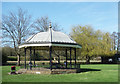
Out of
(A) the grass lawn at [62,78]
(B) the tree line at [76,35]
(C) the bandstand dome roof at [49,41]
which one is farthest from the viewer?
(B) the tree line at [76,35]

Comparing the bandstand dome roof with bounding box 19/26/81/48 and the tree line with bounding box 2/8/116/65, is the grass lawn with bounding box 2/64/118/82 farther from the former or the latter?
the tree line with bounding box 2/8/116/65

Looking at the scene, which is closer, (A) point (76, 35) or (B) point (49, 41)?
(B) point (49, 41)

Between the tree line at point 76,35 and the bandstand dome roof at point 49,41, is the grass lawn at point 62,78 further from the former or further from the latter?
the tree line at point 76,35

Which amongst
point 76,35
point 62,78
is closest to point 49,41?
point 62,78

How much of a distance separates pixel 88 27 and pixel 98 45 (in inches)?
222

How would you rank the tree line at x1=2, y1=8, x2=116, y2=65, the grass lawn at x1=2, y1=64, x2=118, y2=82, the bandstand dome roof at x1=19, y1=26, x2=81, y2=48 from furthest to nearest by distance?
the tree line at x1=2, y1=8, x2=116, y2=65
the bandstand dome roof at x1=19, y1=26, x2=81, y2=48
the grass lawn at x1=2, y1=64, x2=118, y2=82

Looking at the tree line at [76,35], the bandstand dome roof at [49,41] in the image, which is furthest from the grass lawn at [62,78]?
the tree line at [76,35]

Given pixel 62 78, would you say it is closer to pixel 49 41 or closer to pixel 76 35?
pixel 49 41

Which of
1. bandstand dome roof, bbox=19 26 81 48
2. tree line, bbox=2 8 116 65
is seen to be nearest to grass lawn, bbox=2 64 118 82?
bandstand dome roof, bbox=19 26 81 48

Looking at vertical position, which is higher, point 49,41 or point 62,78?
point 49,41

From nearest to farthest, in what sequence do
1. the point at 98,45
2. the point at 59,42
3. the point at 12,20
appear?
the point at 59,42, the point at 12,20, the point at 98,45

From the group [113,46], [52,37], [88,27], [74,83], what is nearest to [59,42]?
[52,37]

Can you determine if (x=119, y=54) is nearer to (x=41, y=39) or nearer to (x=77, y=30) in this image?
(x=77, y=30)

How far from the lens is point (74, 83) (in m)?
12.4
